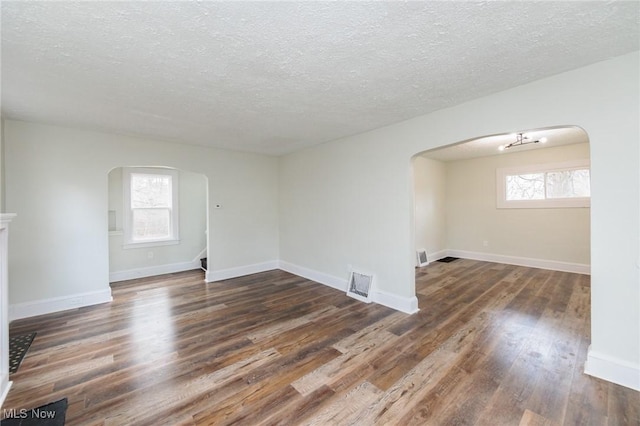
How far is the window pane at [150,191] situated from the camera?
497cm

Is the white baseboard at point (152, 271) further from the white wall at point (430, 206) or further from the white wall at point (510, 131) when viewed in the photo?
the white wall at point (430, 206)

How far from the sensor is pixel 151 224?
5172 millimetres

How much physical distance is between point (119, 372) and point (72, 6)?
258 centimetres

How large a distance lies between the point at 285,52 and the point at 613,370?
339cm

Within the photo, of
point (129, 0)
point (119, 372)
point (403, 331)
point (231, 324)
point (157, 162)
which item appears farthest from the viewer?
point (157, 162)

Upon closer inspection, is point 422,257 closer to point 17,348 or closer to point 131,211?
point 131,211

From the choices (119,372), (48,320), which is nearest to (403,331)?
(119,372)

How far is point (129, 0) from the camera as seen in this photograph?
4.33 feet

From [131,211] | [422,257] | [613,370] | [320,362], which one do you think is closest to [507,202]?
[422,257]

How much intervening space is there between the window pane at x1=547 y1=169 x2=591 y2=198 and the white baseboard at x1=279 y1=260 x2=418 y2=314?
13.8 feet

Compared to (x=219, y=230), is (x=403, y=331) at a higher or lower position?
lower

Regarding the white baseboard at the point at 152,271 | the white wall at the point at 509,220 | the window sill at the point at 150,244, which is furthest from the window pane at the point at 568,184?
the window sill at the point at 150,244

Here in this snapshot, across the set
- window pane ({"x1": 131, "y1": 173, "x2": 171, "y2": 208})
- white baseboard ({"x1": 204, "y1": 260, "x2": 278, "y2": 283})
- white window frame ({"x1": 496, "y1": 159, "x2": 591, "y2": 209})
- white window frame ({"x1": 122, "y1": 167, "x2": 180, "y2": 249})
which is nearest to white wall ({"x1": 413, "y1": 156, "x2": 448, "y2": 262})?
white window frame ({"x1": 496, "y1": 159, "x2": 591, "y2": 209})

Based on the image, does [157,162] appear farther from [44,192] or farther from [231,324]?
[231,324]
